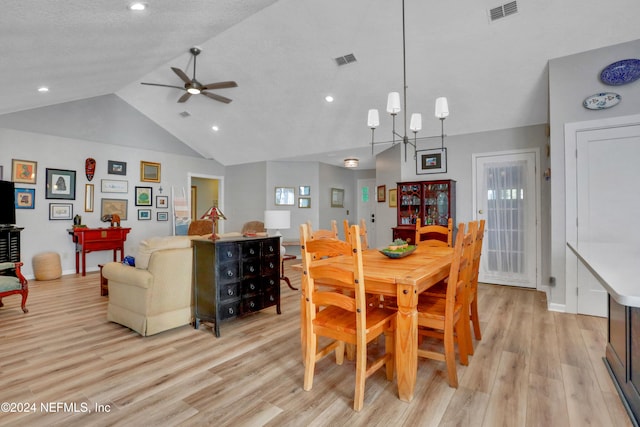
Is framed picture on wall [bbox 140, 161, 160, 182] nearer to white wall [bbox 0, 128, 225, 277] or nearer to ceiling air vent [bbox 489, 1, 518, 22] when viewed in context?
white wall [bbox 0, 128, 225, 277]

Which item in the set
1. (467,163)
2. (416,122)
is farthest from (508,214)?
(416,122)

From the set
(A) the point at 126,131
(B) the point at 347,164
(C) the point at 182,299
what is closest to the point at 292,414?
(C) the point at 182,299

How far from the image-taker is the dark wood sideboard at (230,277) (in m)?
2.97

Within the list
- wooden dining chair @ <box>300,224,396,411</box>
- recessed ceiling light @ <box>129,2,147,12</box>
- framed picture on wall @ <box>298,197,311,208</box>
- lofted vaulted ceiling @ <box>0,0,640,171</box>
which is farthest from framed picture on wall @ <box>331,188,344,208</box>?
wooden dining chair @ <box>300,224,396,411</box>

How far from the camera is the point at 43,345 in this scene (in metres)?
2.73

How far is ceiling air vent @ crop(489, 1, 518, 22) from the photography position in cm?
324

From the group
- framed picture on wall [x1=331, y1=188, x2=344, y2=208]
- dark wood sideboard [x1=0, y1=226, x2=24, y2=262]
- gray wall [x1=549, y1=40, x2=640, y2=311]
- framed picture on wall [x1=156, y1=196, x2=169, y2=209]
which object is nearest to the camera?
gray wall [x1=549, y1=40, x2=640, y2=311]

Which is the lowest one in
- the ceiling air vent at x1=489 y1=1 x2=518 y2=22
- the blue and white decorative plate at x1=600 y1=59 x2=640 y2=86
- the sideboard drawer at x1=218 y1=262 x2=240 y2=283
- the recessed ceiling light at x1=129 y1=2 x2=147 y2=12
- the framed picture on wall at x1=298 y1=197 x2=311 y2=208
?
the sideboard drawer at x1=218 y1=262 x2=240 y2=283

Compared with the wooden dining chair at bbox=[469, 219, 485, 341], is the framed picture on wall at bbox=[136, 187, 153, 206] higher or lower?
higher

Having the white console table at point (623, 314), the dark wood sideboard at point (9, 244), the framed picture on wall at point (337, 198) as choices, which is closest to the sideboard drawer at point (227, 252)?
the white console table at point (623, 314)

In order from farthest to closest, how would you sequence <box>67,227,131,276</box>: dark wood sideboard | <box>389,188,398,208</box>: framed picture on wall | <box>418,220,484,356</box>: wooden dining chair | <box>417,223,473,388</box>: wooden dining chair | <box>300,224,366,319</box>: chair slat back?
<box>389,188,398,208</box>: framed picture on wall, <box>67,227,131,276</box>: dark wood sideboard, <box>418,220,484,356</box>: wooden dining chair, <box>417,223,473,388</box>: wooden dining chair, <box>300,224,366,319</box>: chair slat back

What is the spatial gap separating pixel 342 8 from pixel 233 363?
372 cm

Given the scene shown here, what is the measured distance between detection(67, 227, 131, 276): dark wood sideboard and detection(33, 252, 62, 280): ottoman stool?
0.39 m

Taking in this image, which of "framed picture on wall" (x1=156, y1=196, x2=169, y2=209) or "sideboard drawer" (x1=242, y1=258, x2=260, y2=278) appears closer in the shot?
"sideboard drawer" (x1=242, y1=258, x2=260, y2=278)
